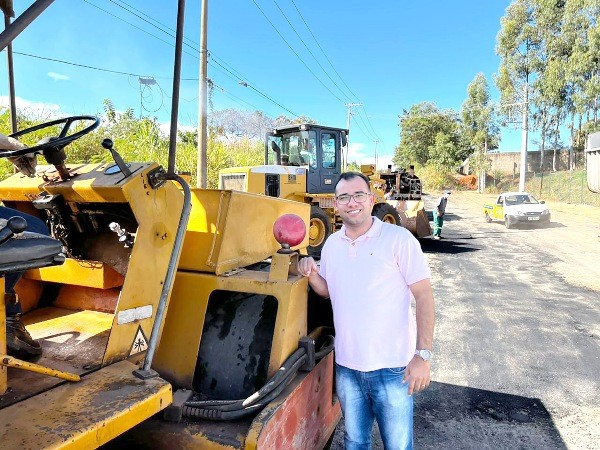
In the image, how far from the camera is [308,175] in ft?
36.6

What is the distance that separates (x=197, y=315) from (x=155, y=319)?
33cm

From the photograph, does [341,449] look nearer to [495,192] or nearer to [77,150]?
[77,150]

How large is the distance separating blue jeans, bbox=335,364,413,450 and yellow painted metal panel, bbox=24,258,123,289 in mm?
1276

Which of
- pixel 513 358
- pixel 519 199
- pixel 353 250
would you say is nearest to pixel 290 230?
pixel 353 250

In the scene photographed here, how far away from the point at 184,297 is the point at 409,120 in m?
61.5

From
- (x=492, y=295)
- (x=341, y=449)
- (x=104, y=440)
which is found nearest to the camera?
(x=104, y=440)

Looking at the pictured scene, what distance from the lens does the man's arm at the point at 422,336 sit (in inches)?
80.9

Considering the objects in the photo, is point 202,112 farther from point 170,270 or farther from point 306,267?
point 170,270

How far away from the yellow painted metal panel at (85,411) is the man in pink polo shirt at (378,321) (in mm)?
944

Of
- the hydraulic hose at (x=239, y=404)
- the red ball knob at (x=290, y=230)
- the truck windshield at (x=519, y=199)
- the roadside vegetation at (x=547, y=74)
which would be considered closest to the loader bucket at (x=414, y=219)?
the truck windshield at (x=519, y=199)

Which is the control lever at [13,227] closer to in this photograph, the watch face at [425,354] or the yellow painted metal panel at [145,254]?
the yellow painted metal panel at [145,254]

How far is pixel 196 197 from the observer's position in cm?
233

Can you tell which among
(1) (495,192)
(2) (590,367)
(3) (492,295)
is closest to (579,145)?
(1) (495,192)

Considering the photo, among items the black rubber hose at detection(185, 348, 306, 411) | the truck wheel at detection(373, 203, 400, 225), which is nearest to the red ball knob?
the black rubber hose at detection(185, 348, 306, 411)
